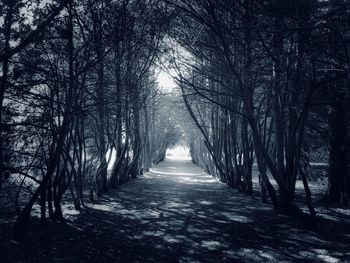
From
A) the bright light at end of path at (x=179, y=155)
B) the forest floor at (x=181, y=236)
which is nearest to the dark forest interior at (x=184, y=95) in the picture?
the forest floor at (x=181, y=236)

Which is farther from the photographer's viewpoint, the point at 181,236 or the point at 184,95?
the point at 184,95

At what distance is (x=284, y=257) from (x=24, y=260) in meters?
4.95

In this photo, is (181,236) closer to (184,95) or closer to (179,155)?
(184,95)

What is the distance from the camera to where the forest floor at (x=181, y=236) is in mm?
6926

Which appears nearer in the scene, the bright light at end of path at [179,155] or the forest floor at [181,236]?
the forest floor at [181,236]

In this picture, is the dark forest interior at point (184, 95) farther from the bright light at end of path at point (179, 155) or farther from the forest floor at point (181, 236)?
the bright light at end of path at point (179, 155)

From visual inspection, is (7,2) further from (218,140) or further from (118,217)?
(218,140)

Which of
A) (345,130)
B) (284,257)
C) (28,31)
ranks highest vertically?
(28,31)

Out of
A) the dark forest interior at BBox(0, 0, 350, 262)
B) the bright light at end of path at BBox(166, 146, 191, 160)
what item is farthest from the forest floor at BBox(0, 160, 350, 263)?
the bright light at end of path at BBox(166, 146, 191, 160)

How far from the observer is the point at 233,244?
784 centimetres

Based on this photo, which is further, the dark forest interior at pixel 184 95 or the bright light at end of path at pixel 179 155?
the bright light at end of path at pixel 179 155

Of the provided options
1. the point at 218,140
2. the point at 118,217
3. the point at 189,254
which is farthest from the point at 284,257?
the point at 218,140

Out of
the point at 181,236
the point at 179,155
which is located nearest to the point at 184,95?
the point at 181,236

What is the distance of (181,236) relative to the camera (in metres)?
8.55
